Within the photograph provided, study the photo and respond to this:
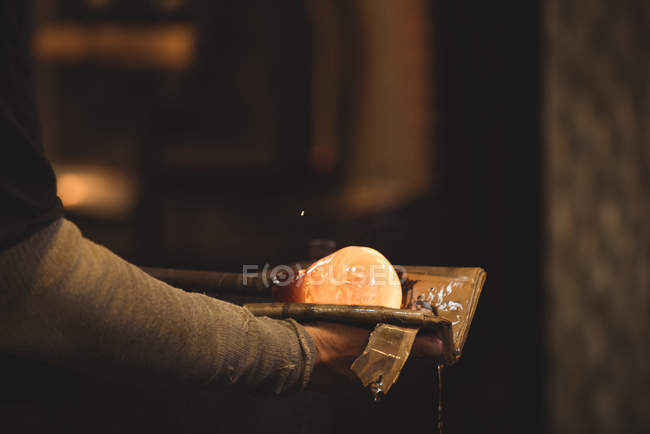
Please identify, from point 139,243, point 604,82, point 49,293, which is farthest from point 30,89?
point 604,82

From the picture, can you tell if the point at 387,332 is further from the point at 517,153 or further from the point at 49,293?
the point at 517,153

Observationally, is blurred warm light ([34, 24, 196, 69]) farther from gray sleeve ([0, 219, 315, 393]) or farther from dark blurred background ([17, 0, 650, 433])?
gray sleeve ([0, 219, 315, 393])

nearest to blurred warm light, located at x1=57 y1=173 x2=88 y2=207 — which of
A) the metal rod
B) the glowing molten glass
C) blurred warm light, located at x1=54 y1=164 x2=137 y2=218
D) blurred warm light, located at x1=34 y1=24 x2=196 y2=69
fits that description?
blurred warm light, located at x1=54 y1=164 x2=137 y2=218

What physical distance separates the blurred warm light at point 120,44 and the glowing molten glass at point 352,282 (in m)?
0.87

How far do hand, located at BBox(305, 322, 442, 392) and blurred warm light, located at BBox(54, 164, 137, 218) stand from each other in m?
0.86

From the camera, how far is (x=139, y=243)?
1.27 metres

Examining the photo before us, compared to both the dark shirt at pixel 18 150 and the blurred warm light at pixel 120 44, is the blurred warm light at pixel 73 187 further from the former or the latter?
the dark shirt at pixel 18 150

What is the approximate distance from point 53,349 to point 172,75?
1.01 meters

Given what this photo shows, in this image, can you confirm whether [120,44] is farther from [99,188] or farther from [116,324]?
[116,324]

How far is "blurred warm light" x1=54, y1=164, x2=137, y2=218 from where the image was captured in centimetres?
122

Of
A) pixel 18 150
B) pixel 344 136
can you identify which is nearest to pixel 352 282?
pixel 18 150

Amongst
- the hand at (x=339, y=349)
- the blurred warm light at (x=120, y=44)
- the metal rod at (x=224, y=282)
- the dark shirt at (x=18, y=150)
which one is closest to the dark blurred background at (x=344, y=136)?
the blurred warm light at (x=120, y=44)

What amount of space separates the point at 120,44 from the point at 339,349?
112cm

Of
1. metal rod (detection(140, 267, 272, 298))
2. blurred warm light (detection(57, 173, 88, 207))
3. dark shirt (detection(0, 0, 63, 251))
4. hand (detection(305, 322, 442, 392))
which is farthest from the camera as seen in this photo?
blurred warm light (detection(57, 173, 88, 207))
